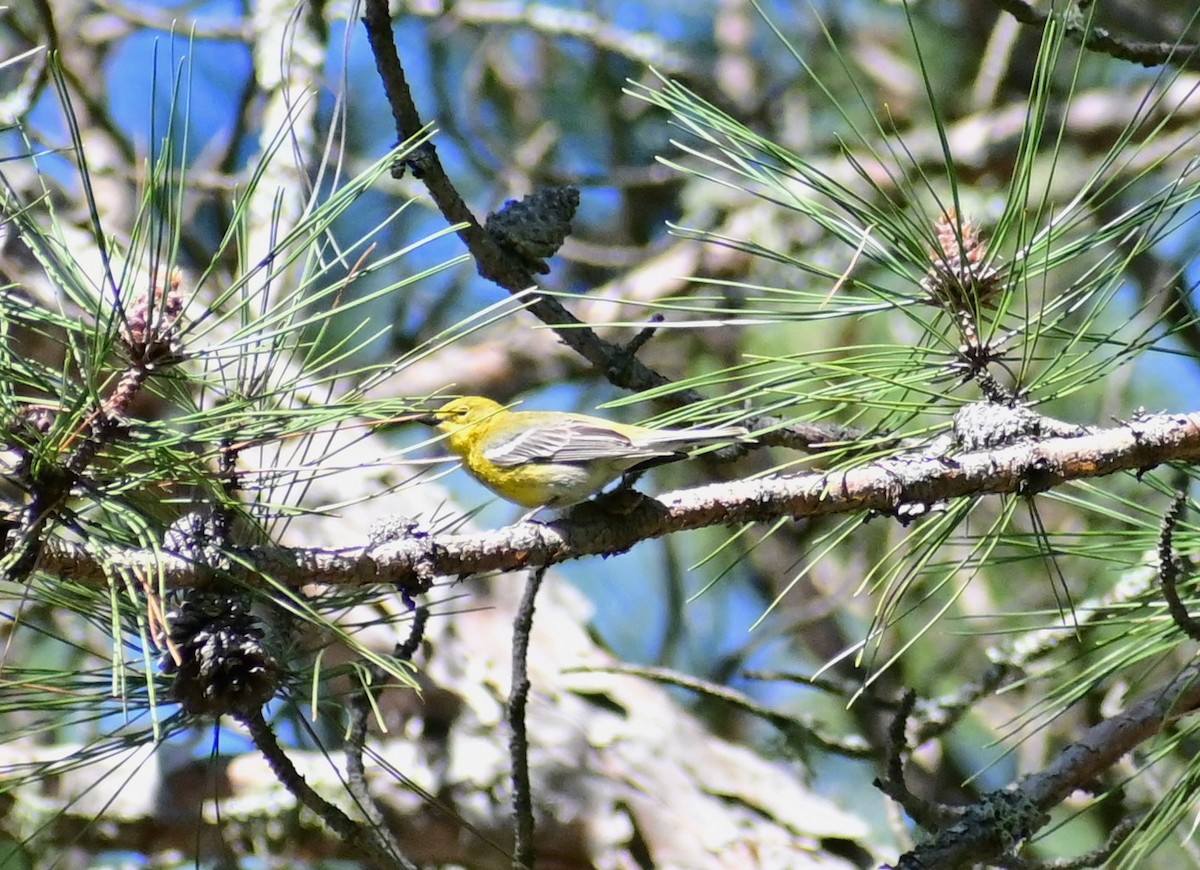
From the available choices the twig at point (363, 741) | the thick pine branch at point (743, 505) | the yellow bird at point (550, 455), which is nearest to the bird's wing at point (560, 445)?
the yellow bird at point (550, 455)

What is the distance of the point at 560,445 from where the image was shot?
8.57 ft

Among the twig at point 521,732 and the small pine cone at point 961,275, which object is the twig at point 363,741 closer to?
the twig at point 521,732

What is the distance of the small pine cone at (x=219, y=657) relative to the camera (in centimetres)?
152

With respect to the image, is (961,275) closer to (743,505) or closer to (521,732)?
(743,505)

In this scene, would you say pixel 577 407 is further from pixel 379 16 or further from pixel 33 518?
pixel 33 518

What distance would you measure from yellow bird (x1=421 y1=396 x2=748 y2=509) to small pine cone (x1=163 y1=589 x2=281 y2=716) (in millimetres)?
888

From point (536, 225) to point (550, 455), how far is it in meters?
0.71

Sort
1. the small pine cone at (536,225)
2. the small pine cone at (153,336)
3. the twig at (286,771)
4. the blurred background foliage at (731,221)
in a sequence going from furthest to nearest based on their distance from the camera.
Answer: the blurred background foliage at (731,221) → the small pine cone at (536,225) → the twig at (286,771) → the small pine cone at (153,336)

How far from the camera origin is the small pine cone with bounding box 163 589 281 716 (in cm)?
152

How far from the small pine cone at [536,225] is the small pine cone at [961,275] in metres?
0.64

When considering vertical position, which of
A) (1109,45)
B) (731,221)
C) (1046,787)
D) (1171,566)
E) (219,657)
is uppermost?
(731,221)

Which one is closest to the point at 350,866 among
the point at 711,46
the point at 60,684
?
the point at 60,684

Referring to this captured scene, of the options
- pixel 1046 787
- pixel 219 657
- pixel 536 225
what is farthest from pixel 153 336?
pixel 1046 787

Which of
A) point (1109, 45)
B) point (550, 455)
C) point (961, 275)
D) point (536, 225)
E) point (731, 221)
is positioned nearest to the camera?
point (961, 275)
